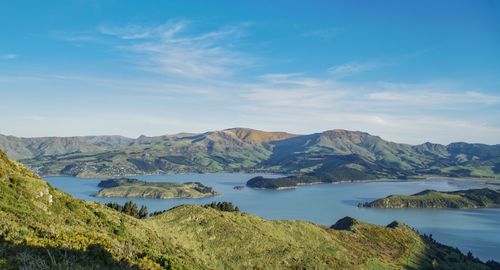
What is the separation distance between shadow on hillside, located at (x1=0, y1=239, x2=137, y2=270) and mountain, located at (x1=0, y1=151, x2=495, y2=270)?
61mm

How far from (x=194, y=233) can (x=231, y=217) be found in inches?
683

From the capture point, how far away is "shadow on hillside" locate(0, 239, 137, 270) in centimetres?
2261

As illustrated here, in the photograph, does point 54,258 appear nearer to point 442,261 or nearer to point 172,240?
point 172,240

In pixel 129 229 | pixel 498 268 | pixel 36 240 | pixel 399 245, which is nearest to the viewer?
pixel 36 240

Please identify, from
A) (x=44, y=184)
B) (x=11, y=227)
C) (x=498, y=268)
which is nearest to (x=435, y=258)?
(x=498, y=268)

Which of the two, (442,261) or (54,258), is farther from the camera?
(442,261)

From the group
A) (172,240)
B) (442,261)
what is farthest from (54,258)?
(442,261)

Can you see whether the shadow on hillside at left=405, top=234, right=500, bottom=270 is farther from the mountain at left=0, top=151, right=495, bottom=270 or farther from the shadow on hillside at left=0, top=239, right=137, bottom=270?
the shadow on hillside at left=0, top=239, right=137, bottom=270

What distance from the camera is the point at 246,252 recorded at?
8031 centimetres

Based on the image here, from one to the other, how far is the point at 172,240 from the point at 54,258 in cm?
4521

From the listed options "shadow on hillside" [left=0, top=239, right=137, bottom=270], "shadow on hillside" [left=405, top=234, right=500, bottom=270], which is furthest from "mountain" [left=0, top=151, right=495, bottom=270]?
"shadow on hillside" [left=405, top=234, right=500, bottom=270]

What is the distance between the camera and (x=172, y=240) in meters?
69.5

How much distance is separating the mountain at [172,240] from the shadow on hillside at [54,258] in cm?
6

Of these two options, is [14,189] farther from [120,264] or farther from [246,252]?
[246,252]
